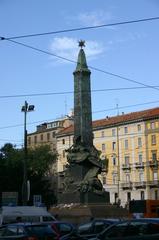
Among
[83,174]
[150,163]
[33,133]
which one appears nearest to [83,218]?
[83,174]

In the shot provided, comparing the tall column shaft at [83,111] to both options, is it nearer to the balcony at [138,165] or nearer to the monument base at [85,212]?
the monument base at [85,212]

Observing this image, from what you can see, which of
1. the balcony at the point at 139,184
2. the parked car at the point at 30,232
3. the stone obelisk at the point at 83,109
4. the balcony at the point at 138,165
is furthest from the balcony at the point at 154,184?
the parked car at the point at 30,232

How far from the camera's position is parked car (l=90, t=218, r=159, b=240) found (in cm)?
1294

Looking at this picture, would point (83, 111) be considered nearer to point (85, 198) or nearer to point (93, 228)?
point (85, 198)

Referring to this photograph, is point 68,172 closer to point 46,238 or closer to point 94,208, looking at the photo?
point 94,208

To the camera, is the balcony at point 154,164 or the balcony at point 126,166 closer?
the balcony at point 154,164

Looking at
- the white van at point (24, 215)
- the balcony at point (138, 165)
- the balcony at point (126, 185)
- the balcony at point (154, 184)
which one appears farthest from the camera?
the balcony at point (126, 185)

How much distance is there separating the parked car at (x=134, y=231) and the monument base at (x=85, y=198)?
22.5m

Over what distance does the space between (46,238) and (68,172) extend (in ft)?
68.9

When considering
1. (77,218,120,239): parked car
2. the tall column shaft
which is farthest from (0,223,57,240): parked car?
the tall column shaft

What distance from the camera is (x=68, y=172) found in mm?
37188

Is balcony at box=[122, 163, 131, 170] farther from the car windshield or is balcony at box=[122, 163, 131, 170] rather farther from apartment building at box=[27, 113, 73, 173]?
the car windshield

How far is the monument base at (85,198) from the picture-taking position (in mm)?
36062

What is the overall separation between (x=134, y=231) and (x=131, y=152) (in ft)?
269
